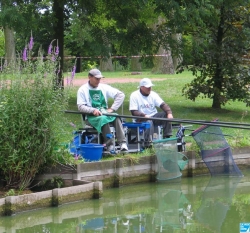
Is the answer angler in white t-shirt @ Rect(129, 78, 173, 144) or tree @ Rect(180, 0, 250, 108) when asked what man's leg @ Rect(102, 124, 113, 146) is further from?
tree @ Rect(180, 0, 250, 108)

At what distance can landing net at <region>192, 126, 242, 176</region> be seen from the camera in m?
10.1

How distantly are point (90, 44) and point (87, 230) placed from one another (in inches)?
302

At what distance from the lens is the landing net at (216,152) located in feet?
33.3

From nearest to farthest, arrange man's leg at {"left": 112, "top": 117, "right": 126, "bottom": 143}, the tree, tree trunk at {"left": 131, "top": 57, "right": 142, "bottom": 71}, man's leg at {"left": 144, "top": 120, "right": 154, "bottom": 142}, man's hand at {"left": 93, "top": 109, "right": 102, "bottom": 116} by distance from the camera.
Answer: man's hand at {"left": 93, "top": 109, "right": 102, "bottom": 116} → man's leg at {"left": 112, "top": 117, "right": 126, "bottom": 143} → man's leg at {"left": 144, "top": 120, "right": 154, "bottom": 142} → the tree → tree trunk at {"left": 131, "top": 57, "right": 142, "bottom": 71}

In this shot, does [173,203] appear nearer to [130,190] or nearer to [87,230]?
[130,190]

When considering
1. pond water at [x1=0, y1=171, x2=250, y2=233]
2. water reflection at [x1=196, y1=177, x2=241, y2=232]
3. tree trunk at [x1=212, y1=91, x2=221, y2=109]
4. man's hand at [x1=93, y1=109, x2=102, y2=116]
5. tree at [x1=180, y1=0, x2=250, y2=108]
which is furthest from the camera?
tree trunk at [x1=212, y1=91, x2=221, y2=109]

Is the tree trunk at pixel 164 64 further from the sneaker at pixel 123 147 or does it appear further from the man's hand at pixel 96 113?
the man's hand at pixel 96 113

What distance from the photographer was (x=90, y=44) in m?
14.5

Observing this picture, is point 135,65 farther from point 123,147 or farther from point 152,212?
A: point 152,212

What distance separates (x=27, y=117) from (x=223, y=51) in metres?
8.29

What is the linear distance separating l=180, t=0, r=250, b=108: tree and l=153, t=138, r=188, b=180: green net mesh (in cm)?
564

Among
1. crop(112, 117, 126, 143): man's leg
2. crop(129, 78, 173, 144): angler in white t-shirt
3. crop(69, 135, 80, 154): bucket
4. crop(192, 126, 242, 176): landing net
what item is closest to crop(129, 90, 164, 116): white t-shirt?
crop(129, 78, 173, 144): angler in white t-shirt

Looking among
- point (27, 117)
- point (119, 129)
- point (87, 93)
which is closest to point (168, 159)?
point (119, 129)

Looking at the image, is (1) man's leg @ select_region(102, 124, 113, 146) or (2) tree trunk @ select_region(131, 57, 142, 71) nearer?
(1) man's leg @ select_region(102, 124, 113, 146)
